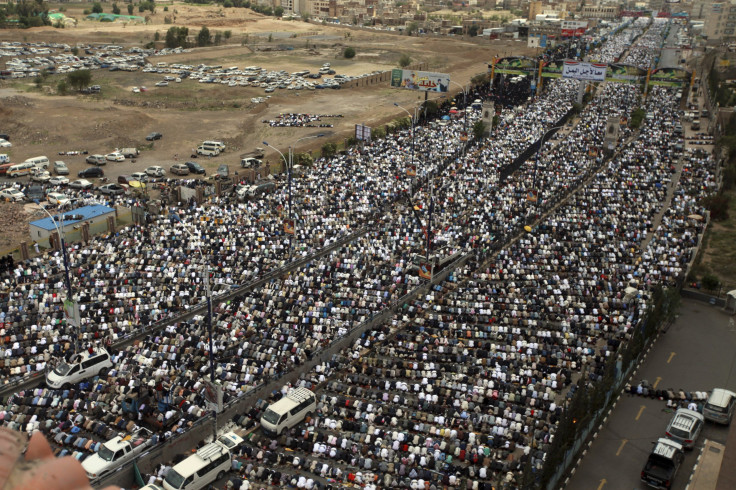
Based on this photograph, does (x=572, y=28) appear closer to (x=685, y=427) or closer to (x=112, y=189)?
(x=112, y=189)

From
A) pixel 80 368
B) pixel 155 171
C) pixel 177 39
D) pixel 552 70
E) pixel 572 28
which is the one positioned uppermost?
pixel 572 28

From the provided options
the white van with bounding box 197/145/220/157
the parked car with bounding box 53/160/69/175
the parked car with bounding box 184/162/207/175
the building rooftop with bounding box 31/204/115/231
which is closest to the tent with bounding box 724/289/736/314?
the building rooftop with bounding box 31/204/115/231

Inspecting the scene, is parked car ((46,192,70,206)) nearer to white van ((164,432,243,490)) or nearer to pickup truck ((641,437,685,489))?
white van ((164,432,243,490))

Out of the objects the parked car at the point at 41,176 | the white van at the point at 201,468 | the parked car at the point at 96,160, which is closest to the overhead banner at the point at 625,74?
the parked car at the point at 96,160

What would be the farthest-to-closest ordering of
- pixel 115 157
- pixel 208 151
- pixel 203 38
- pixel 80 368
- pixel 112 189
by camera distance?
pixel 203 38
pixel 208 151
pixel 115 157
pixel 112 189
pixel 80 368

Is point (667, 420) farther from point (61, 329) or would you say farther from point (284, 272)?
point (61, 329)

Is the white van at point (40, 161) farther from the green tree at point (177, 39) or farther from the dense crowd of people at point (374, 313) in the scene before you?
the green tree at point (177, 39)

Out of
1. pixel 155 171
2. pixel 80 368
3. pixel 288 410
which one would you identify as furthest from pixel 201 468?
pixel 155 171
